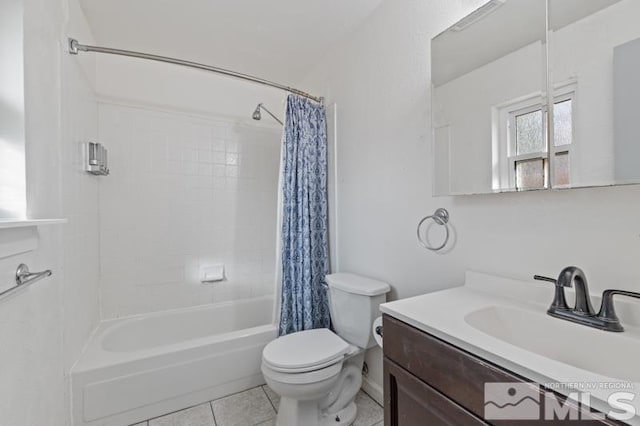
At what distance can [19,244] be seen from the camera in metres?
0.86

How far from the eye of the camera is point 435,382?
2.49 ft

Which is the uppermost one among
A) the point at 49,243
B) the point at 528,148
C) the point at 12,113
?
the point at 12,113

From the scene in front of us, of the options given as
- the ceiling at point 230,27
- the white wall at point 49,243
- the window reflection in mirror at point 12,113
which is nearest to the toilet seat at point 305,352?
the white wall at point 49,243

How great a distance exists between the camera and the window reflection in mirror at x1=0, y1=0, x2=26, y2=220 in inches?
34.6

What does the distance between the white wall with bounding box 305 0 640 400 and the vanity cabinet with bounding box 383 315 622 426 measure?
1.67ft

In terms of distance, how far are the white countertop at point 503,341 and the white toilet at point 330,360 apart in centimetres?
53

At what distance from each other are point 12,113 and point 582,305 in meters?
1.87

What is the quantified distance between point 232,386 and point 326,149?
5.74 feet

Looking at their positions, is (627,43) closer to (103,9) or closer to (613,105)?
(613,105)

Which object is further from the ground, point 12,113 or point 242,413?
point 12,113

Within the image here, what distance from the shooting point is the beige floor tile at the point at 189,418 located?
152cm

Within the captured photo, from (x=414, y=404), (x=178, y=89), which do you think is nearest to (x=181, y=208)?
(x=178, y=89)

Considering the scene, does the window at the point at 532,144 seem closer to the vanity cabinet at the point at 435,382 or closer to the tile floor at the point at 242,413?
the vanity cabinet at the point at 435,382

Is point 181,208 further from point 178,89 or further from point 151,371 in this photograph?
point 151,371
